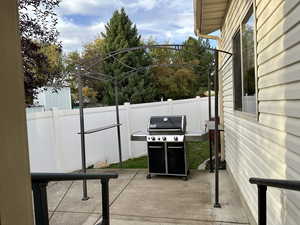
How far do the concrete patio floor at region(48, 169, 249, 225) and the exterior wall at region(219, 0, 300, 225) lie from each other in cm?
66

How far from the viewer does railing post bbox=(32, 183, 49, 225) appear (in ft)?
4.13

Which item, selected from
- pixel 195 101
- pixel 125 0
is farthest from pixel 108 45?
pixel 195 101

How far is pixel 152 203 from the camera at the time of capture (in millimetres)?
3887

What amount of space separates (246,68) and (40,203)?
9.69 feet

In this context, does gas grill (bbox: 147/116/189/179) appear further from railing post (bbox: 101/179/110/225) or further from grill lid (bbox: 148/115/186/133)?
railing post (bbox: 101/179/110/225)

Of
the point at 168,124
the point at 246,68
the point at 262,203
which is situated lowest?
the point at 262,203

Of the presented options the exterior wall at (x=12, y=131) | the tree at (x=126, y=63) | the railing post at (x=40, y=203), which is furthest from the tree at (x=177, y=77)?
the exterior wall at (x=12, y=131)

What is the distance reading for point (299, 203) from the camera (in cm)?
168

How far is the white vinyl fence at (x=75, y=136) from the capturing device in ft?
15.7

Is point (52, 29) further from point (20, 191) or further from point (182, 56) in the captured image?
point (182, 56)

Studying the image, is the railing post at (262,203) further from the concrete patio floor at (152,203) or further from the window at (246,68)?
the concrete patio floor at (152,203)

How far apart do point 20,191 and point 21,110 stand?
0.68ft

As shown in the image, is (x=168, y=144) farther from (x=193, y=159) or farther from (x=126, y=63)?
(x=126, y=63)

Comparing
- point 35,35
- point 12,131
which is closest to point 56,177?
point 12,131
